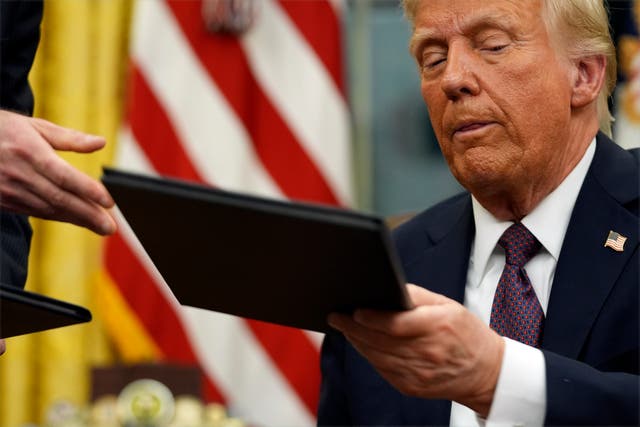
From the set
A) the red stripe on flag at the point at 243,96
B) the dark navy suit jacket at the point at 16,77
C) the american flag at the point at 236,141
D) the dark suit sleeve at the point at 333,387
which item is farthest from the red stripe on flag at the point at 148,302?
the dark suit sleeve at the point at 333,387

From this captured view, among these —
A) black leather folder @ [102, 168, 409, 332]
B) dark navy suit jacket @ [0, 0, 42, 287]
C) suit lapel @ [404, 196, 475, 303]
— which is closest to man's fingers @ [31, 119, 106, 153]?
black leather folder @ [102, 168, 409, 332]

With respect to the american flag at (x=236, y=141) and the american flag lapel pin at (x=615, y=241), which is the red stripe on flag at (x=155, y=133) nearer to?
the american flag at (x=236, y=141)

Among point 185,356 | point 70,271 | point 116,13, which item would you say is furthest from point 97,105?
point 185,356

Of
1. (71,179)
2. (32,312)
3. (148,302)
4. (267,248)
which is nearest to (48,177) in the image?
(71,179)

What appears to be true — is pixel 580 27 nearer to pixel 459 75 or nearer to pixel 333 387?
pixel 459 75

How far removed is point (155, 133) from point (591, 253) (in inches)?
92.2

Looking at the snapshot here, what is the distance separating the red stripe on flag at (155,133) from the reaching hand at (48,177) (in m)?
2.21

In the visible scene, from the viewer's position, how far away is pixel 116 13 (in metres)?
3.82

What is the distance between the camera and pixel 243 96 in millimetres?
3830

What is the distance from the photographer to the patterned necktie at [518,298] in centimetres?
175

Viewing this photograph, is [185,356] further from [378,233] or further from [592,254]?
[378,233]

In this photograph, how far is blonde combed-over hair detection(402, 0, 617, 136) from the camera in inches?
71.6

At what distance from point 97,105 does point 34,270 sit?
63cm

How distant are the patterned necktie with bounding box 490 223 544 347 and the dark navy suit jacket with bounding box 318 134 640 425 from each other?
4 cm
